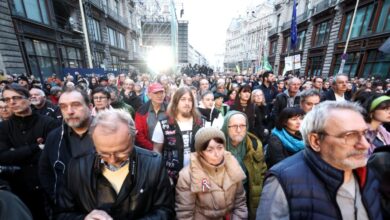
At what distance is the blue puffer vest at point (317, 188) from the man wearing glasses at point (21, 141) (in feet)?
9.45

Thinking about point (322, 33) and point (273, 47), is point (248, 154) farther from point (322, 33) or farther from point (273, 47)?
point (273, 47)

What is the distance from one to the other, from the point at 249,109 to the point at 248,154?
194 cm

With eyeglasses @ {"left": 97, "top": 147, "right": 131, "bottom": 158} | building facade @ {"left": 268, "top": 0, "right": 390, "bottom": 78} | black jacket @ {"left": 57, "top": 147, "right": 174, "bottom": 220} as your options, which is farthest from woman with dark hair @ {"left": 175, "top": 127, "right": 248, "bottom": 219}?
building facade @ {"left": 268, "top": 0, "right": 390, "bottom": 78}

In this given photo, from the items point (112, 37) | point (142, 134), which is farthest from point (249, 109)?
point (112, 37)

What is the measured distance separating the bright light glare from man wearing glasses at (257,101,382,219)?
94.4ft

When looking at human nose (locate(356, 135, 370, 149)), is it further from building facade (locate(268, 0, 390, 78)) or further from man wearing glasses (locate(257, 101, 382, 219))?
building facade (locate(268, 0, 390, 78))

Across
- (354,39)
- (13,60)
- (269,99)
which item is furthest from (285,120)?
(354,39)

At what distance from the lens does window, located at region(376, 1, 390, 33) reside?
1323 cm

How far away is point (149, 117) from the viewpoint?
343cm

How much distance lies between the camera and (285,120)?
2445 mm

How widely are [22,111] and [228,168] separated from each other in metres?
2.72

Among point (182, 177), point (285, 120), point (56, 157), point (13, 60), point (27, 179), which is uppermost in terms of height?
point (13, 60)

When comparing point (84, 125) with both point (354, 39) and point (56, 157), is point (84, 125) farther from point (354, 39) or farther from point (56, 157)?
point (354, 39)

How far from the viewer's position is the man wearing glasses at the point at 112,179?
4.60ft
